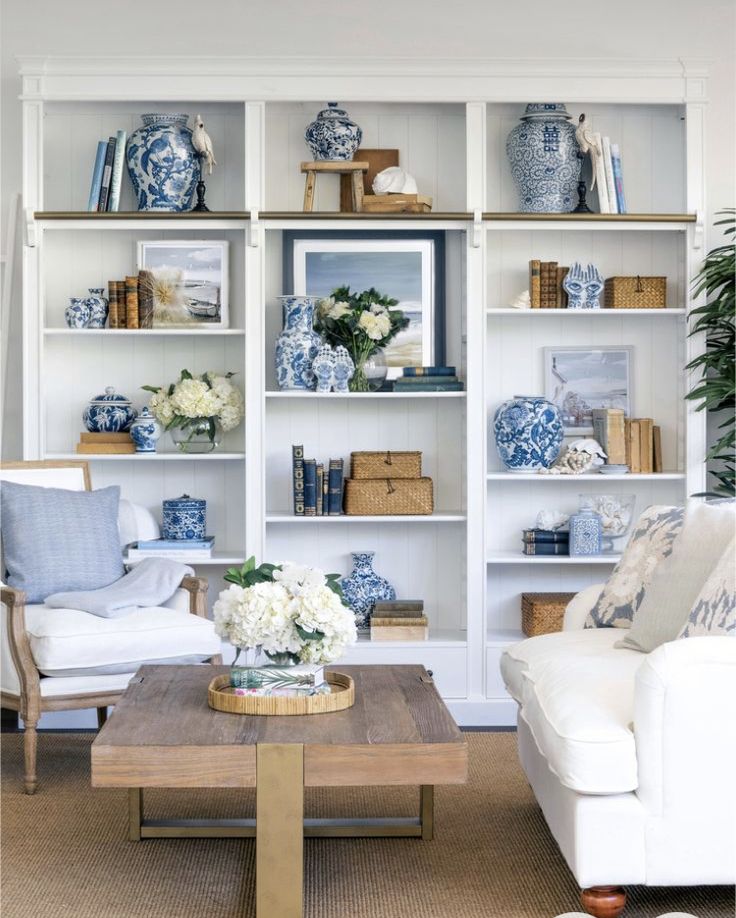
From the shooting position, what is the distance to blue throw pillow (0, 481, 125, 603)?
Answer: 412 centimetres

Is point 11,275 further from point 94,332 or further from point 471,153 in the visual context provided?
point 471,153

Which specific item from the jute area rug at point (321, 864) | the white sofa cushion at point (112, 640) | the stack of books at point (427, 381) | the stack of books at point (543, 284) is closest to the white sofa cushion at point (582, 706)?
the jute area rug at point (321, 864)

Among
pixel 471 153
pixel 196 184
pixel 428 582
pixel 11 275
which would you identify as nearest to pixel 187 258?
pixel 196 184

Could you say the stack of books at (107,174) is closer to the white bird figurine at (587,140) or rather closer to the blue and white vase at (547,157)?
the blue and white vase at (547,157)

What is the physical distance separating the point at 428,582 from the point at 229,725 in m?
2.37

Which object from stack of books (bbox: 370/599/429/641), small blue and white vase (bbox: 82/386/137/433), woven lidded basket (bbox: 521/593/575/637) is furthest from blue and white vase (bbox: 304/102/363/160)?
woven lidded basket (bbox: 521/593/575/637)

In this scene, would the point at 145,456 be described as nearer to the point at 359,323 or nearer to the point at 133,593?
the point at 133,593

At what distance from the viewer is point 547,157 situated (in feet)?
15.6

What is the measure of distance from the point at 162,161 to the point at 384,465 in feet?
4.97

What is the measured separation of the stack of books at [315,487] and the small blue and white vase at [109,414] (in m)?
0.70

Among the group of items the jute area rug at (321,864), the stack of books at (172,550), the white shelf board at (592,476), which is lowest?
the jute area rug at (321,864)

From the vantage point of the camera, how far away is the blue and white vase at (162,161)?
4.70 meters

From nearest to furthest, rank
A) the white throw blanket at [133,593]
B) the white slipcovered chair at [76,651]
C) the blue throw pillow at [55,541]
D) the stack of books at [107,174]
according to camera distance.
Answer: the white slipcovered chair at [76,651]
the white throw blanket at [133,593]
the blue throw pillow at [55,541]
the stack of books at [107,174]

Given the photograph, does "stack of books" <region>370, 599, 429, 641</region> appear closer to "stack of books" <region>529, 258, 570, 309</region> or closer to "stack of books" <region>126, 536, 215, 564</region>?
"stack of books" <region>126, 536, 215, 564</region>
